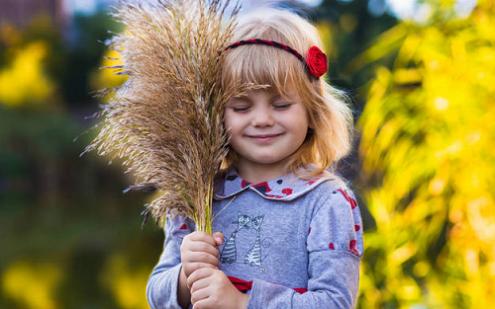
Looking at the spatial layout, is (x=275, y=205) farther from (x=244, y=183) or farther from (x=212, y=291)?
Answer: (x=212, y=291)

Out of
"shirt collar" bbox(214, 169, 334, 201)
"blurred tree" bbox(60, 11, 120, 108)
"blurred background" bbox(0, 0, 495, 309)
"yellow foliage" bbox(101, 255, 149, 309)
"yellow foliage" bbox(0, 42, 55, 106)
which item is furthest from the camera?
"blurred tree" bbox(60, 11, 120, 108)

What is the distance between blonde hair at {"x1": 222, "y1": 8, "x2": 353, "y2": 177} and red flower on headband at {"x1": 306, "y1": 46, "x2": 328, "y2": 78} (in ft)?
0.05

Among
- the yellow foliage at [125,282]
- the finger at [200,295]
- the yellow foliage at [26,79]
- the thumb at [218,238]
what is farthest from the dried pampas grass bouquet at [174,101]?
the yellow foliage at [26,79]

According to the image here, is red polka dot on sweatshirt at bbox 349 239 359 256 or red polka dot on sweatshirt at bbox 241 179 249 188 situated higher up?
red polka dot on sweatshirt at bbox 241 179 249 188

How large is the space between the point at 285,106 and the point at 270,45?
12 centimetres

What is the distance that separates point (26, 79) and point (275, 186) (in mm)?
18604

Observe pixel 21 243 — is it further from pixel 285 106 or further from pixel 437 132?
pixel 285 106

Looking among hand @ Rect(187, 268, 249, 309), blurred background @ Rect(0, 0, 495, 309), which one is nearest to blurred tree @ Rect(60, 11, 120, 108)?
blurred background @ Rect(0, 0, 495, 309)

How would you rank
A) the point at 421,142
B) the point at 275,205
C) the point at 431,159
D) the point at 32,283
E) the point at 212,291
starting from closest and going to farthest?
1. the point at 212,291
2. the point at 275,205
3. the point at 431,159
4. the point at 421,142
5. the point at 32,283

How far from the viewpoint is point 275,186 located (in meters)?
1.55

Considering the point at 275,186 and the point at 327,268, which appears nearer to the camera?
the point at 327,268

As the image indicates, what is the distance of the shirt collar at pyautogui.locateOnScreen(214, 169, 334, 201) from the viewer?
4.97 ft

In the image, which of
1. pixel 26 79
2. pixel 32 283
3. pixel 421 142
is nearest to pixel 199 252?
pixel 421 142

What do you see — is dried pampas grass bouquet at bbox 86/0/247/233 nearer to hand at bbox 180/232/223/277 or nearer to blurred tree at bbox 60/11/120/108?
hand at bbox 180/232/223/277
